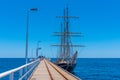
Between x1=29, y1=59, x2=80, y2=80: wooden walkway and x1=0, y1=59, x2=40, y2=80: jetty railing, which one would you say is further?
x1=29, y1=59, x2=80, y2=80: wooden walkway

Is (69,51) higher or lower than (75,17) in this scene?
lower

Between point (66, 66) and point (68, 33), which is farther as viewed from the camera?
point (68, 33)

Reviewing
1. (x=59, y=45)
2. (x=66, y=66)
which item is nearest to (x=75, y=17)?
(x=59, y=45)

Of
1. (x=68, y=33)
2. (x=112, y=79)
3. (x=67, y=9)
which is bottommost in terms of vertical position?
(x=112, y=79)

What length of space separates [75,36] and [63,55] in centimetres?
819

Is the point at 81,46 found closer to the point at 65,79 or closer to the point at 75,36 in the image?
the point at 75,36

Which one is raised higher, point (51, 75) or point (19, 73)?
point (19, 73)

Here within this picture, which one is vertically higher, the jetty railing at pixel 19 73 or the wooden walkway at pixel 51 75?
the jetty railing at pixel 19 73

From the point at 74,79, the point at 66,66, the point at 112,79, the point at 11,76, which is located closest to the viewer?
the point at 11,76

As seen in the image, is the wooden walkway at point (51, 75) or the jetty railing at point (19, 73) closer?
the jetty railing at point (19, 73)

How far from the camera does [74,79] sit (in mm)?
20891

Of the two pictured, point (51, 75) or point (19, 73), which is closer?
point (19, 73)

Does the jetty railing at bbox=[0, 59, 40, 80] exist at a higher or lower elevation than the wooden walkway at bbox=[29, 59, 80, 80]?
higher

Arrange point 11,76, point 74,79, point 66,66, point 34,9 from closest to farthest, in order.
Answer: point 11,76
point 74,79
point 34,9
point 66,66
